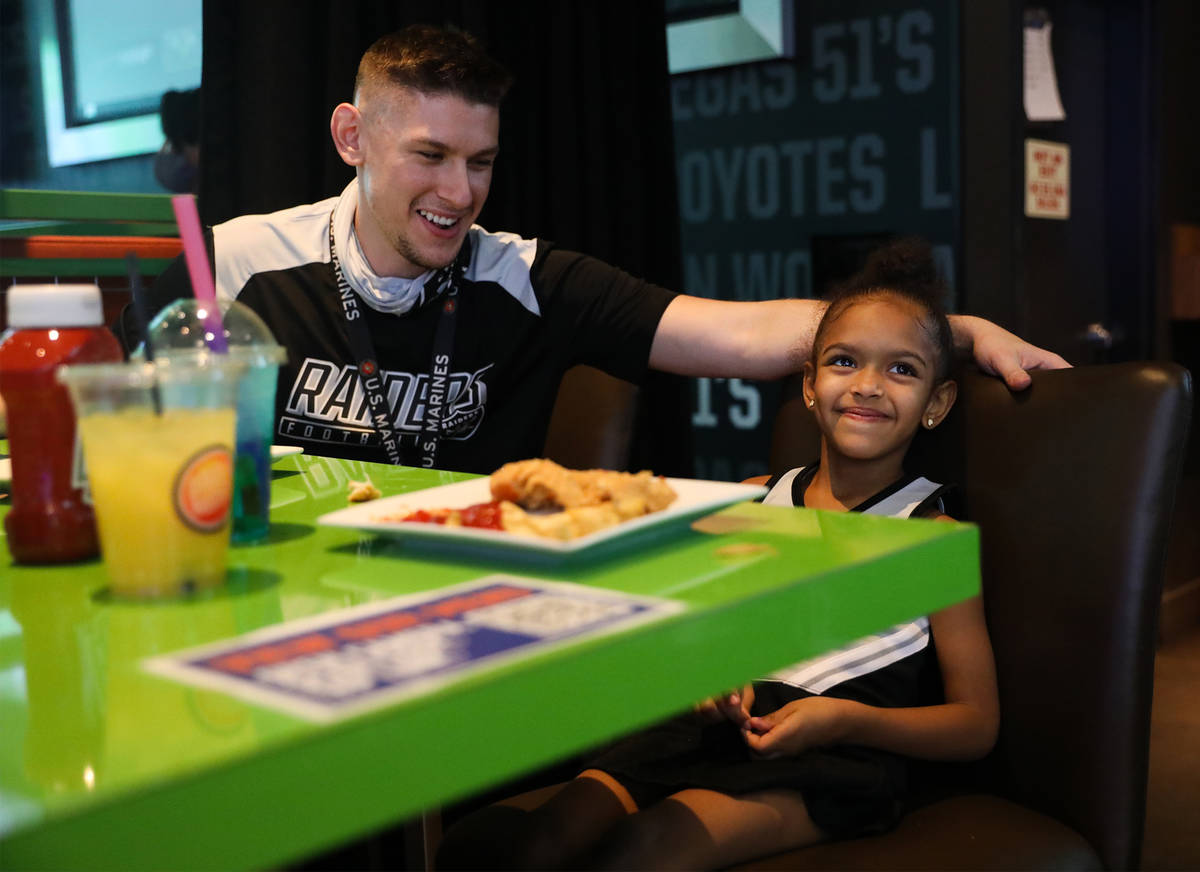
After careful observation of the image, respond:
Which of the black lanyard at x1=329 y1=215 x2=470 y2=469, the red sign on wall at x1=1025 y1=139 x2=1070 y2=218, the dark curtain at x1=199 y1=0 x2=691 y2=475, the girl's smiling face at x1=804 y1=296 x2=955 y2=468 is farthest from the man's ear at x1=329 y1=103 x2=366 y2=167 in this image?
the red sign on wall at x1=1025 y1=139 x2=1070 y2=218

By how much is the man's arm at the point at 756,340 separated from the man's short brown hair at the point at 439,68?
1.45ft

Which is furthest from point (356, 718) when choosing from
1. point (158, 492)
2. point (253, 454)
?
point (253, 454)

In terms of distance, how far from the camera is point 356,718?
52 centimetres

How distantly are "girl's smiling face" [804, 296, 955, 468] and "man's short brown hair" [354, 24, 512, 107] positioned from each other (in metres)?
0.69

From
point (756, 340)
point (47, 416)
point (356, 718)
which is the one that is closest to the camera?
point (356, 718)

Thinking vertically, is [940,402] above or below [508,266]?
below

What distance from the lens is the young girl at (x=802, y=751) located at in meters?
1.09

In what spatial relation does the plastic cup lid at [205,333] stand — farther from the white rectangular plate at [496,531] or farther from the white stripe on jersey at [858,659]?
the white stripe on jersey at [858,659]

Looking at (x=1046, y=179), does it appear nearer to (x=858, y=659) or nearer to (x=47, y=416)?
(x=858, y=659)

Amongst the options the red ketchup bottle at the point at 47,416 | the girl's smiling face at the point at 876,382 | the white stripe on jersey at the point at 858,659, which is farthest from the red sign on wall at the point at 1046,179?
the red ketchup bottle at the point at 47,416

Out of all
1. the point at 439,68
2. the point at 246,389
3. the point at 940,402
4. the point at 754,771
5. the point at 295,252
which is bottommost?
the point at 754,771

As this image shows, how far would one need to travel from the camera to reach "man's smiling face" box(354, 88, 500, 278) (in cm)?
185

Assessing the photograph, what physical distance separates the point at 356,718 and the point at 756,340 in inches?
49.6

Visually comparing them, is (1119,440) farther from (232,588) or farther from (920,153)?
(920,153)
